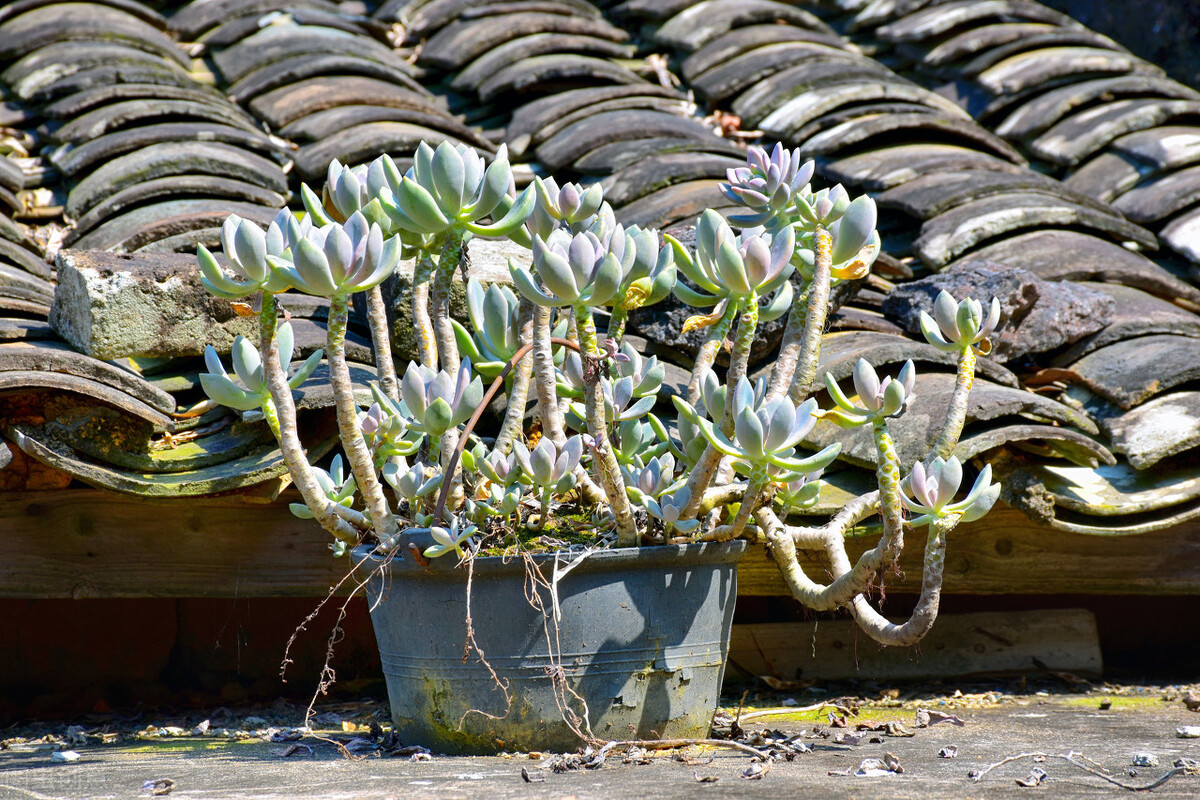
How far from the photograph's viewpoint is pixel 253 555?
2.69 metres

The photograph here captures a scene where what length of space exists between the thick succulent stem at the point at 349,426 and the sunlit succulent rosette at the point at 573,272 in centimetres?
31

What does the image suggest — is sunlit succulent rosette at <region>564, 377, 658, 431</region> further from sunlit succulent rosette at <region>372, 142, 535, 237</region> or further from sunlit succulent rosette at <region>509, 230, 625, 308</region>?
sunlit succulent rosette at <region>372, 142, 535, 237</region>

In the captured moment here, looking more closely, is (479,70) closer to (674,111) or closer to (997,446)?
(674,111)

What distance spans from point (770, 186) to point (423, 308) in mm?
716

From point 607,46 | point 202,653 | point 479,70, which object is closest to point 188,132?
point 479,70

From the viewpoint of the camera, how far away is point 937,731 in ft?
7.62

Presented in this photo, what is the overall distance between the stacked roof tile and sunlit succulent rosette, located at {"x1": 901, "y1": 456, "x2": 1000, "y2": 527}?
2.15ft

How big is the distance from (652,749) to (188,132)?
2.66 metres

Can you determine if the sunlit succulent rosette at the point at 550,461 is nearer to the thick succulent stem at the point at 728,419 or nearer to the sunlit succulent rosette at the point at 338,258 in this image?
the thick succulent stem at the point at 728,419

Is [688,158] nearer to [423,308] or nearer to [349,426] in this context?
[423,308]

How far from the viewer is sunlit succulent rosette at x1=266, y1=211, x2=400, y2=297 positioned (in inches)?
68.7

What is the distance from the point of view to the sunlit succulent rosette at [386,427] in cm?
200

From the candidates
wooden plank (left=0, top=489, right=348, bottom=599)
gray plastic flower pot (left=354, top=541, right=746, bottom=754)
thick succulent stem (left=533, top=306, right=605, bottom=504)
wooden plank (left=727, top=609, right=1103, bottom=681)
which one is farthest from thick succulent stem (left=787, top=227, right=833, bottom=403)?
wooden plank (left=0, top=489, right=348, bottom=599)

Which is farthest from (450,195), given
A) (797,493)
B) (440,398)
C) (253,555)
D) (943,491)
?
(253,555)
